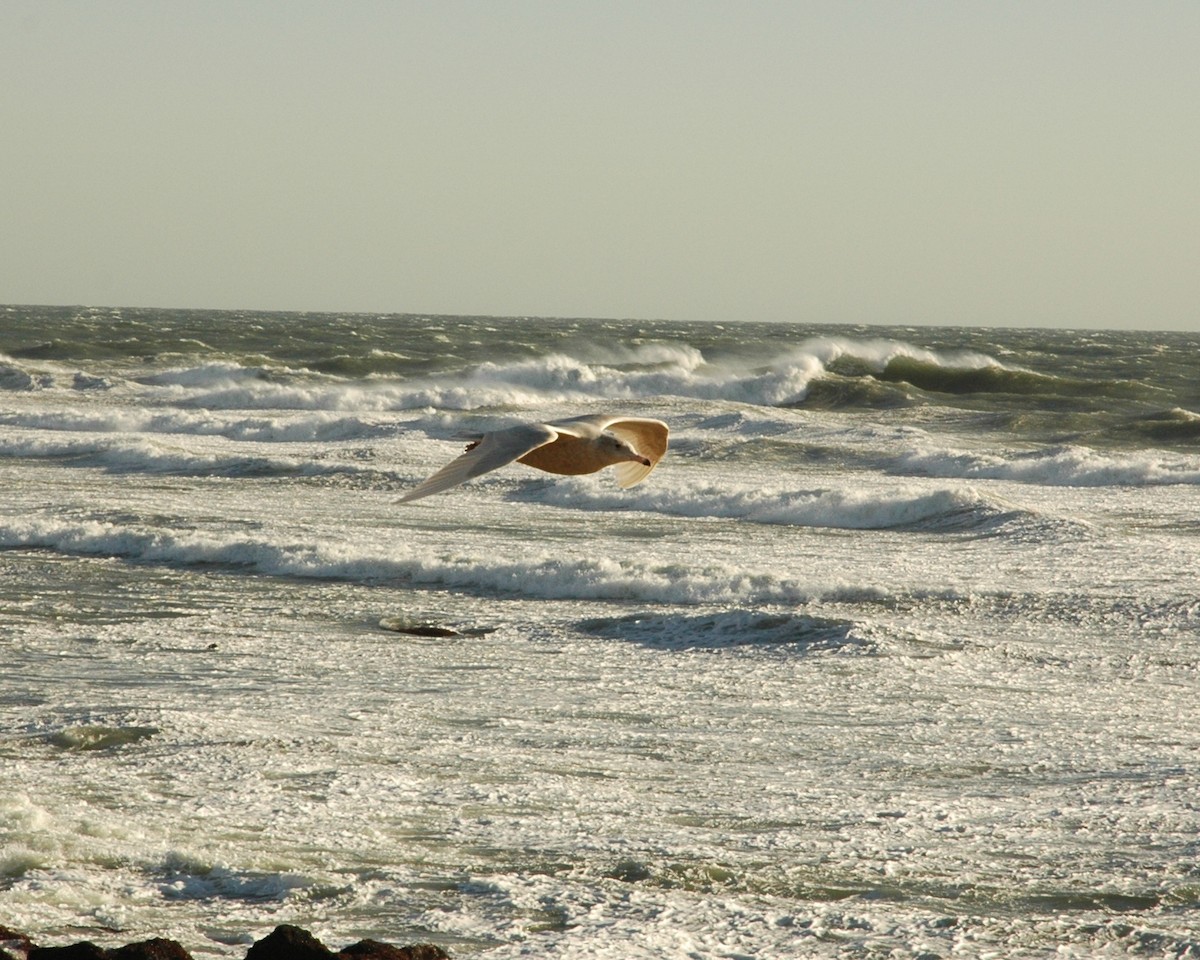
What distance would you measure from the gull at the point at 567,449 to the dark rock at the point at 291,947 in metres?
1.63

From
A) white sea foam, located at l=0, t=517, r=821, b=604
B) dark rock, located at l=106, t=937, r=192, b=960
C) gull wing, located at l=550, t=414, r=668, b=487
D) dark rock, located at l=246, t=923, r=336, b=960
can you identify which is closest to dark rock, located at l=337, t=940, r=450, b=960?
dark rock, located at l=246, t=923, r=336, b=960

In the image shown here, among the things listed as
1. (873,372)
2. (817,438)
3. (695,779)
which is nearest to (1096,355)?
(873,372)

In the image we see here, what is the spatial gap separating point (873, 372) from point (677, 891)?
137ft

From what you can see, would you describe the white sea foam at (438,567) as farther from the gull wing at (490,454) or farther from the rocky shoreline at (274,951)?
the rocky shoreline at (274,951)

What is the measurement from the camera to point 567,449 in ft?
24.6

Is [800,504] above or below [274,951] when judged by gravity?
above

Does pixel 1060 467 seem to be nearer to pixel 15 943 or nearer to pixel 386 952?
pixel 386 952

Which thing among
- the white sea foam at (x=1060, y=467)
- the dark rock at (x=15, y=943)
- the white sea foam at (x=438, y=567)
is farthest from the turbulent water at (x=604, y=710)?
the dark rock at (x=15, y=943)

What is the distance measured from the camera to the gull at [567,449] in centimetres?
649

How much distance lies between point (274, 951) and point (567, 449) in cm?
340

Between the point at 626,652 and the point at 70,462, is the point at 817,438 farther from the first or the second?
the point at 626,652

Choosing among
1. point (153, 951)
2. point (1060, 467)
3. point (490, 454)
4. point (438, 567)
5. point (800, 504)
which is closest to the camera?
point (153, 951)

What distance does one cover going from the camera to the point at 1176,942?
5652 millimetres

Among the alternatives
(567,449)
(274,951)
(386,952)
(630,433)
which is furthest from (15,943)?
(630,433)
